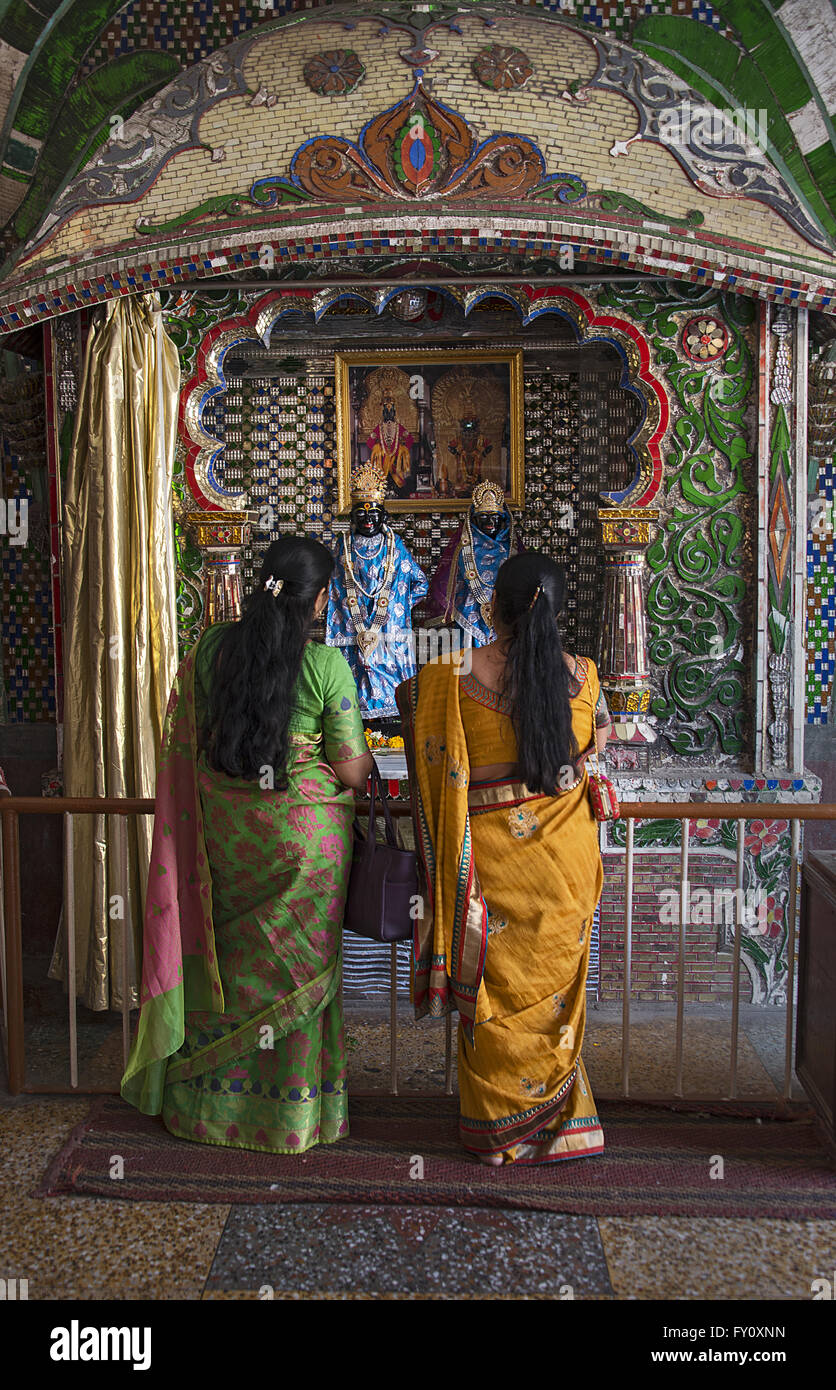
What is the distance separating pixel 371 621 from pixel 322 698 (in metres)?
2.91

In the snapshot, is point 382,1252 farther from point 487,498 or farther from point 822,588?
point 822,588

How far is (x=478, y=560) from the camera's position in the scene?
19.6 feet

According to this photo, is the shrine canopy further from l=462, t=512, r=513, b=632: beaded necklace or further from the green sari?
the green sari

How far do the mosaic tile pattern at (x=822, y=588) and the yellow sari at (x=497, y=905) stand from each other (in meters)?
3.21

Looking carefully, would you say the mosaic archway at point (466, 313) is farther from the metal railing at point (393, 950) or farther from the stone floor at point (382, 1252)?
the stone floor at point (382, 1252)

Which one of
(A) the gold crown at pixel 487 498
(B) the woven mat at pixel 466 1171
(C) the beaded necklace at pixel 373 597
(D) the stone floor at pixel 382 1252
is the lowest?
(D) the stone floor at pixel 382 1252

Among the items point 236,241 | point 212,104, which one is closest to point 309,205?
point 236,241

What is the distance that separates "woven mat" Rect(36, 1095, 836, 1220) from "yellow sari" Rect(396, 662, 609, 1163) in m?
0.18

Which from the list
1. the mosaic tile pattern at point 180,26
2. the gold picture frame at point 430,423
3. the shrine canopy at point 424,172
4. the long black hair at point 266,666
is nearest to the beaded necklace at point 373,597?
the gold picture frame at point 430,423

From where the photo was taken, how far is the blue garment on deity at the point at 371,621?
597 centimetres

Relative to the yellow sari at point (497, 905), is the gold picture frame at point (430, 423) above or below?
above

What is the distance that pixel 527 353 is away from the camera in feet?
20.1

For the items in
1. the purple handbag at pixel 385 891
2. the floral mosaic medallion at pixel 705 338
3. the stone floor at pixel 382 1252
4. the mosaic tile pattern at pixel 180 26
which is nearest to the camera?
the stone floor at pixel 382 1252

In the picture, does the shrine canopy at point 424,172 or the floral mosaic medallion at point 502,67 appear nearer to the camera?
the shrine canopy at point 424,172
